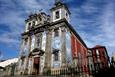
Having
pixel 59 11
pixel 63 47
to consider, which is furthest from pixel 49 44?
pixel 59 11

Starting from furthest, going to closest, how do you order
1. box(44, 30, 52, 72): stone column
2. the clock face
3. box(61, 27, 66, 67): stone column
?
the clock face → box(44, 30, 52, 72): stone column → box(61, 27, 66, 67): stone column

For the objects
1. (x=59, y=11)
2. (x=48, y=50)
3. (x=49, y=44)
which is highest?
(x=59, y=11)

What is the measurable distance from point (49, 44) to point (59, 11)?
737cm

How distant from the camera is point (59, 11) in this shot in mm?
28391

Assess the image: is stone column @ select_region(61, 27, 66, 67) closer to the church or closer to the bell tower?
the church

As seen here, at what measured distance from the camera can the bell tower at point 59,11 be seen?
27688mm

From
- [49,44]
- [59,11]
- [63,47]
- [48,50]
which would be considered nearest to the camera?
[63,47]

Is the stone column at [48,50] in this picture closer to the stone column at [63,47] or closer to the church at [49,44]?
the church at [49,44]

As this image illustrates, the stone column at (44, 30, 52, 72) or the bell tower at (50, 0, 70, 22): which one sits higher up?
the bell tower at (50, 0, 70, 22)

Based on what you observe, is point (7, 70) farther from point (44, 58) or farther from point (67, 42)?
point (67, 42)

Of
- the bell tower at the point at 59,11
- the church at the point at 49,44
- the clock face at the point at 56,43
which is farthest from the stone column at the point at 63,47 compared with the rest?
the bell tower at the point at 59,11

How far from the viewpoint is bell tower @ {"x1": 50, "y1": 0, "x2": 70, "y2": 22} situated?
2769 cm

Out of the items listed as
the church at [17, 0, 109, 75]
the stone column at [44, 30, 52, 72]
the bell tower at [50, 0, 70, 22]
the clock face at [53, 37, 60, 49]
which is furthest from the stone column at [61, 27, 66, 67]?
the bell tower at [50, 0, 70, 22]

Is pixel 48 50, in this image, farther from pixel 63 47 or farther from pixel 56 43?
pixel 63 47
